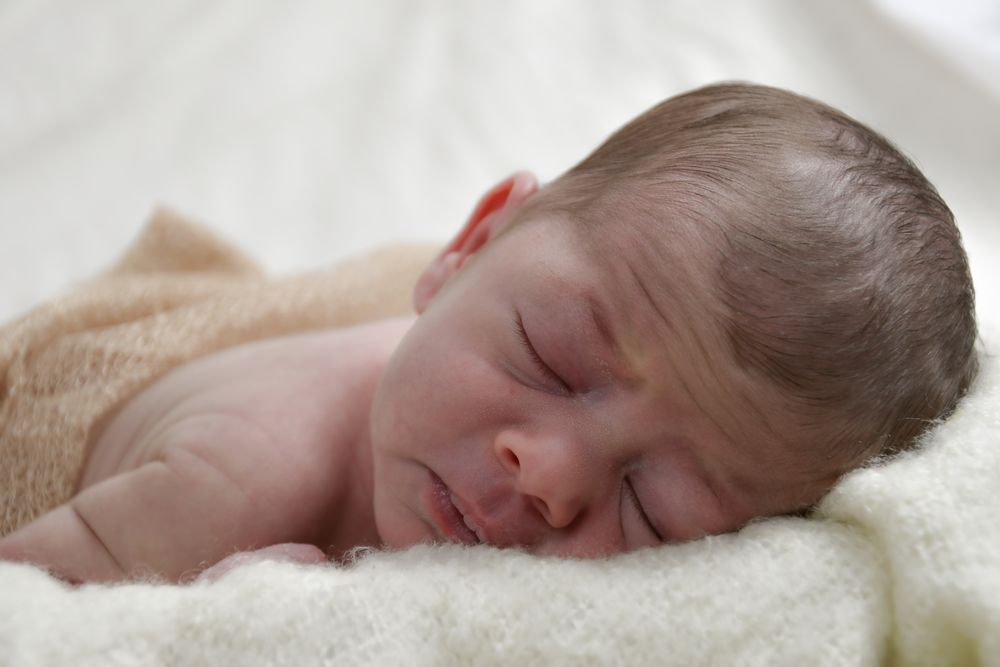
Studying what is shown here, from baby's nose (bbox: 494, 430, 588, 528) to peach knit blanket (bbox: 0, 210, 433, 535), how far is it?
2.13 feet

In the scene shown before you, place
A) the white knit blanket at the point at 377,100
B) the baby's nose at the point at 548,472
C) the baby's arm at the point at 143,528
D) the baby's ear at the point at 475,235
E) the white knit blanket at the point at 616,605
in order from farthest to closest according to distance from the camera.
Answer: the white knit blanket at the point at 377,100, the baby's ear at the point at 475,235, the baby's arm at the point at 143,528, the baby's nose at the point at 548,472, the white knit blanket at the point at 616,605

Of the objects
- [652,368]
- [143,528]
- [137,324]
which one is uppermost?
[652,368]

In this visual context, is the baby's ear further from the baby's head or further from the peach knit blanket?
the peach knit blanket

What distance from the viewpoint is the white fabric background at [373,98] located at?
213cm

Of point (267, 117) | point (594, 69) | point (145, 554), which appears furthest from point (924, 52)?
point (145, 554)

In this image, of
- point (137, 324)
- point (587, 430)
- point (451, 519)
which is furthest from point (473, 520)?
point (137, 324)

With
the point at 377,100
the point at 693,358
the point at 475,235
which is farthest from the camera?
the point at 377,100

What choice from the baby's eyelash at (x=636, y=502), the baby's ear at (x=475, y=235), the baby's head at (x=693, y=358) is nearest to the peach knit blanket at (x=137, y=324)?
the baby's ear at (x=475, y=235)

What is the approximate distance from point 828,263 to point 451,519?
1.34 feet

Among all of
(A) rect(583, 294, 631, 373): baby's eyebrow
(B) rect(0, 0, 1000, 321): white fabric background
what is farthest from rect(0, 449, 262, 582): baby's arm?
(B) rect(0, 0, 1000, 321): white fabric background

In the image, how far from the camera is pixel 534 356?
1.03 meters

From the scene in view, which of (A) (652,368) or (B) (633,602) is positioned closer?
(B) (633,602)

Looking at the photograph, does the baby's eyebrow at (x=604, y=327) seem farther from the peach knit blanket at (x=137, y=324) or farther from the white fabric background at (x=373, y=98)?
the white fabric background at (x=373, y=98)

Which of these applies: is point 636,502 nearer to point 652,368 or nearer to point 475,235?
point 652,368
